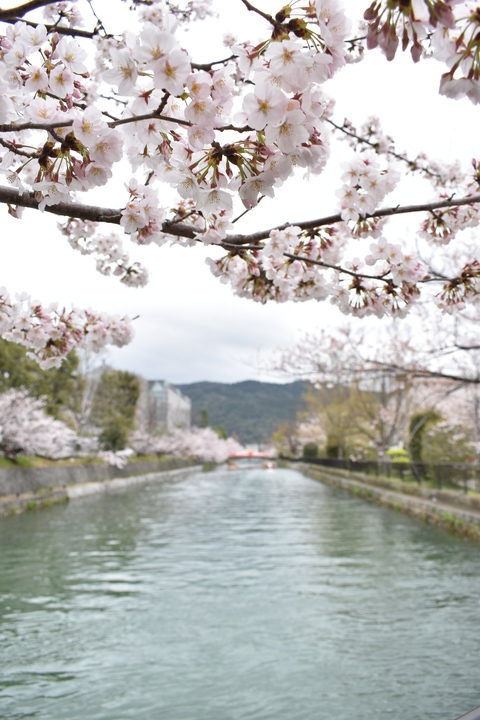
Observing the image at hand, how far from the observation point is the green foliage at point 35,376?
24.9 m

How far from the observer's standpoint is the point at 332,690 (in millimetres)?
4664

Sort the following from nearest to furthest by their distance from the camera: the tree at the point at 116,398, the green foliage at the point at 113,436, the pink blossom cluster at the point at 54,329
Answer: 1. the pink blossom cluster at the point at 54,329
2. the green foliage at the point at 113,436
3. the tree at the point at 116,398

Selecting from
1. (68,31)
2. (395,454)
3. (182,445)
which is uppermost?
(68,31)

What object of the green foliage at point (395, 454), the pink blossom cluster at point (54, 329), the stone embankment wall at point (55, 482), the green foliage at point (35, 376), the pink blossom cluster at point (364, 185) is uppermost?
the green foliage at point (35, 376)

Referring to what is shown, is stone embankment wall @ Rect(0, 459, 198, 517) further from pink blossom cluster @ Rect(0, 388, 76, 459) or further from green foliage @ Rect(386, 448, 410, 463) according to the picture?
green foliage @ Rect(386, 448, 410, 463)

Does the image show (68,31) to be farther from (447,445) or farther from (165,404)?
(165,404)

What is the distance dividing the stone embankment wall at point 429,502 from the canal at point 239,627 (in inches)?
22.3

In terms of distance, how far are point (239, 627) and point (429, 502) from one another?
10.2 meters

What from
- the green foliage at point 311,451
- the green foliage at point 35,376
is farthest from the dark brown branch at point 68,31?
the green foliage at point 311,451

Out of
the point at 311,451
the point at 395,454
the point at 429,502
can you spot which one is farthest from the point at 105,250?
the point at 311,451

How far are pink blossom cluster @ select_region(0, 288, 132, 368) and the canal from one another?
8.43 feet

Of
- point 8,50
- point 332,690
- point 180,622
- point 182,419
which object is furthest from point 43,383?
point 182,419

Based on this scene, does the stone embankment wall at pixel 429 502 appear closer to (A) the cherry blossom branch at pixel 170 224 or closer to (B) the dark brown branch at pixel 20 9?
(A) the cherry blossom branch at pixel 170 224

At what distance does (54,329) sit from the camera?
4.51 m
